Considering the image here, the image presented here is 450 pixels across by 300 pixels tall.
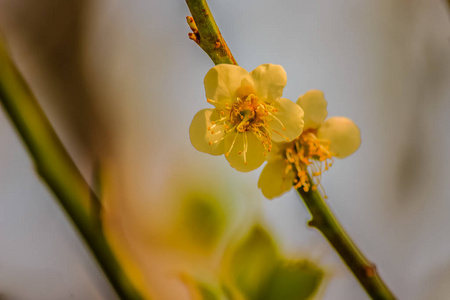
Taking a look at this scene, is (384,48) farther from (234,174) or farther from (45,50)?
Answer: (45,50)

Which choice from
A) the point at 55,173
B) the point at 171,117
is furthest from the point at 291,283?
the point at 171,117

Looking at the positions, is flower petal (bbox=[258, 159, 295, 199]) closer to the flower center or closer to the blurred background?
the flower center

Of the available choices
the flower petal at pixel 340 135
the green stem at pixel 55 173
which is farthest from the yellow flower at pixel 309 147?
the green stem at pixel 55 173

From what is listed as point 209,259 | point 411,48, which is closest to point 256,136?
point 209,259

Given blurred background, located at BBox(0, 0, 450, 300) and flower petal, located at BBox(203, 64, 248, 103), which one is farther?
blurred background, located at BBox(0, 0, 450, 300)

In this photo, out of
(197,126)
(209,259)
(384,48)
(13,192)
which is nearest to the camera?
(197,126)

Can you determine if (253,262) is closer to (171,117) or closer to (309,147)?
(309,147)

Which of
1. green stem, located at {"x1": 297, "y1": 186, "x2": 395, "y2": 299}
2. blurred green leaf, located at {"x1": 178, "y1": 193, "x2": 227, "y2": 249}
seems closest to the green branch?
green stem, located at {"x1": 297, "y1": 186, "x2": 395, "y2": 299}
